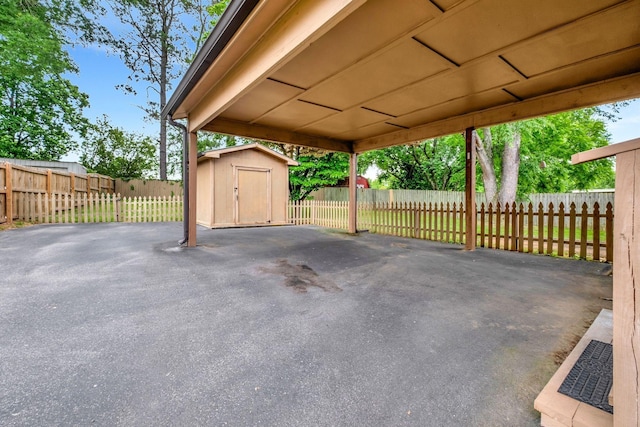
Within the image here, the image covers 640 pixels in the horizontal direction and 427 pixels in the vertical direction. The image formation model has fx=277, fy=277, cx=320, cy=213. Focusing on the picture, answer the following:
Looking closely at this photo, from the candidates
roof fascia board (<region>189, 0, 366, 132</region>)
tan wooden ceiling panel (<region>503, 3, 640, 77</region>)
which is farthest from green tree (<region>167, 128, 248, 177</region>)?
tan wooden ceiling panel (<region>503, 3, 640, 77</region>)

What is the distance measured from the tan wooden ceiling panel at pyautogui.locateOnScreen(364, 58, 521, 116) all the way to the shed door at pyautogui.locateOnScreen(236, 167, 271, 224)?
6237 millimetres

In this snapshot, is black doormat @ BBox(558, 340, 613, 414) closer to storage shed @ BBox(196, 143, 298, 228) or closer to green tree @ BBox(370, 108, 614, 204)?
green tree @ BBox(370, 108, 614, 204)

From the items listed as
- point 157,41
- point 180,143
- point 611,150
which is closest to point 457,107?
point 611,150

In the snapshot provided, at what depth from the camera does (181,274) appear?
154 inches

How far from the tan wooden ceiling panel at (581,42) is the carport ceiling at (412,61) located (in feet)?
0.04

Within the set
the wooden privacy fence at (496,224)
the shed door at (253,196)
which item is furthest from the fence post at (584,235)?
the shed door at (253,196)

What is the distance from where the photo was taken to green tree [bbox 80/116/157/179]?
1834 centimetres

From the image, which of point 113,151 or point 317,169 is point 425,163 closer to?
point 317,169

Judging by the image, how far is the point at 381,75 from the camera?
4.03 m

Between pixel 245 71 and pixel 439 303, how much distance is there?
144 inches

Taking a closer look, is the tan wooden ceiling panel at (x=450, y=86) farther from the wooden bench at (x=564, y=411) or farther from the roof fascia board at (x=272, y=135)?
the wooden bench at (x=564, y=411)

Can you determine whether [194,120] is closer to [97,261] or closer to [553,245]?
[97,261]

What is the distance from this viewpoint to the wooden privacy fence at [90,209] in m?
8.76

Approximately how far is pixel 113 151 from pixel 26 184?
11405 millimetres
